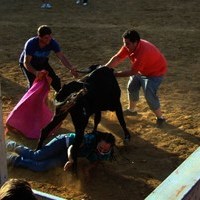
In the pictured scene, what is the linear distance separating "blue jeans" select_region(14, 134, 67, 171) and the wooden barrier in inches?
118

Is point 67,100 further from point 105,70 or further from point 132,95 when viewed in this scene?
point 132,95

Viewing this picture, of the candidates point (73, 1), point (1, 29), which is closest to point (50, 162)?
point (1, 29)

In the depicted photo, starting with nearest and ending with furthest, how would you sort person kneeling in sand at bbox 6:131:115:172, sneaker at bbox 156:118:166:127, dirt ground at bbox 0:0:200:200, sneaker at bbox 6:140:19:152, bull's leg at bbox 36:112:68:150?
1. person kneeling in sand at bbox 6:131:115:172
2. dirt ground at bbox 0:0:200:200
3. bull's leg at bbox 36:112:68:150
4. sneaker at bbox 6:140:19:152
5. sneaker at bbox 156:118:166:127

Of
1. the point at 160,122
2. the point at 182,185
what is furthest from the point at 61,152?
the point at 182,185

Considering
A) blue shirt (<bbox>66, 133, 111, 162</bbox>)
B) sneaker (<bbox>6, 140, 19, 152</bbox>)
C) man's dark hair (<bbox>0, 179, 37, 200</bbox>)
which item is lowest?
sneaker (<bbox>6, 140, 19, 152</bbox>)

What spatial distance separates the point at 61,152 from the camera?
6.25m

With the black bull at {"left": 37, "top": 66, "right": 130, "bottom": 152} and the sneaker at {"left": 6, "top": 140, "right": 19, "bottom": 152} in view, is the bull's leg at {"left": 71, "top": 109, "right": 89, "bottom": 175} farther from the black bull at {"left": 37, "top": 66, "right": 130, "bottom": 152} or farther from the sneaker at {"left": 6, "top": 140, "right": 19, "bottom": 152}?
the sneaker at {"left": 6, "top": 140, "right": 19, "bottom": 152}

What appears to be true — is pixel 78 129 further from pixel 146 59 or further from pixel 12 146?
pixel 146 59

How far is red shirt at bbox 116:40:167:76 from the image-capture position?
6.88 m

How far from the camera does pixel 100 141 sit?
5758mm

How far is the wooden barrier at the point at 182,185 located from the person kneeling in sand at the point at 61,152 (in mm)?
2441

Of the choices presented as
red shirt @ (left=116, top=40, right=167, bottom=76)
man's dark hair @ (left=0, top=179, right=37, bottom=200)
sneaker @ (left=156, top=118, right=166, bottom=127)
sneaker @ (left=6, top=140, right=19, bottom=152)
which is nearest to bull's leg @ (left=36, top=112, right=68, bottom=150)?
sneaker @ (left=6, top=140, right=19, bottom=152)

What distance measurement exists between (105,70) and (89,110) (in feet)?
1.94

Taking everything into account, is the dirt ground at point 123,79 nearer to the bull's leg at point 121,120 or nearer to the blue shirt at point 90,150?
the bull's leg at point 121,120
